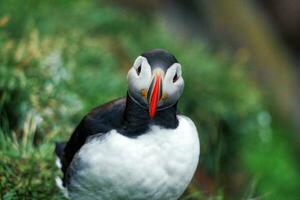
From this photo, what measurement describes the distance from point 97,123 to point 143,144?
28 cm

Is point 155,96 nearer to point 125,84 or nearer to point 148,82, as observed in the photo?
point 148,82

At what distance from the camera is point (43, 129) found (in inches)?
198

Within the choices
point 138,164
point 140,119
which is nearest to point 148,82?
point 140,119

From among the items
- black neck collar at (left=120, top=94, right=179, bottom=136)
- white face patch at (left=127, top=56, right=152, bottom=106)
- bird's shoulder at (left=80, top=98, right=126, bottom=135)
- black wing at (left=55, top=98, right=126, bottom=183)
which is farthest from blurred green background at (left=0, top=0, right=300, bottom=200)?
white face patch at (left=127, top=56, right=152, bottom=106)

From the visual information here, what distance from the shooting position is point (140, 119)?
3555 mm

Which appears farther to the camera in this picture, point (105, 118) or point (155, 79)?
point (105, 118)

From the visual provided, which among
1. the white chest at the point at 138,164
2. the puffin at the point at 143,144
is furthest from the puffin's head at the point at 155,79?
the white chest at the point at 138,164

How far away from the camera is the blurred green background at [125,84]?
4.70m

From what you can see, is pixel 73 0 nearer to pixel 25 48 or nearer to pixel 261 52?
pixel 25 48

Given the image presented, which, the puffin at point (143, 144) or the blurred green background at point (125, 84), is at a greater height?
the puffin at point (143, 144)

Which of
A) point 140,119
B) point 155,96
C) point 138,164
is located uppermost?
point 155,96

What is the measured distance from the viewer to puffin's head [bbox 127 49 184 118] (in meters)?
3.37

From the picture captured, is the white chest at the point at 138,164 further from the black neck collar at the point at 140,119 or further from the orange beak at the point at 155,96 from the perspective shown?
the orange beak at the point at 155,96

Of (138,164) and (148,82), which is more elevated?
(148,82)
